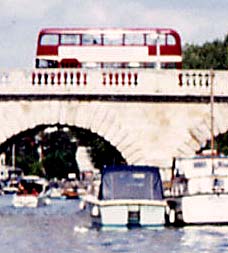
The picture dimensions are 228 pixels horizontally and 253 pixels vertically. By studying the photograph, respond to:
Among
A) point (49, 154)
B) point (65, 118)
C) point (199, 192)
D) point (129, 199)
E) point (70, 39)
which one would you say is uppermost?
point (70, 39)

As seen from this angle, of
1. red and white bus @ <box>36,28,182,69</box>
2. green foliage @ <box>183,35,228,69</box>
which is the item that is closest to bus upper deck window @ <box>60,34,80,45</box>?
red and white bus @ <box>36,28,182,69</box>

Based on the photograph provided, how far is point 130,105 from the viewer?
56.6 meters

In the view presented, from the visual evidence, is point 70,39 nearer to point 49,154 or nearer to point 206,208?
point 206,208

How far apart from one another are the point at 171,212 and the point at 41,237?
4.42m

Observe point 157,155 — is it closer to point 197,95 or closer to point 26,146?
point 197,95

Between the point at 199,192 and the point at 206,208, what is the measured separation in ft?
3.04

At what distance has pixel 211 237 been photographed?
144 feet

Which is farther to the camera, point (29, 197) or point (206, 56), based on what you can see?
point (206, 56)

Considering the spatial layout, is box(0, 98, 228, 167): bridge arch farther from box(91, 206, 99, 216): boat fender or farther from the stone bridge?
box(91, 206, 99, 216): boat fender

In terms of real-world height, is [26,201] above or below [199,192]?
below

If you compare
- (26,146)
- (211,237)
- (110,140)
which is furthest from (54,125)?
(26,146)

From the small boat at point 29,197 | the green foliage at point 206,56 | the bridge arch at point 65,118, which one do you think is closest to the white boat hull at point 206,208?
the bridge arch at point 65,118

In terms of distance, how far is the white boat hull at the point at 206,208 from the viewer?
46.4 m

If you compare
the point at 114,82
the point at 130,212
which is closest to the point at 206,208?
the point at 130,212
